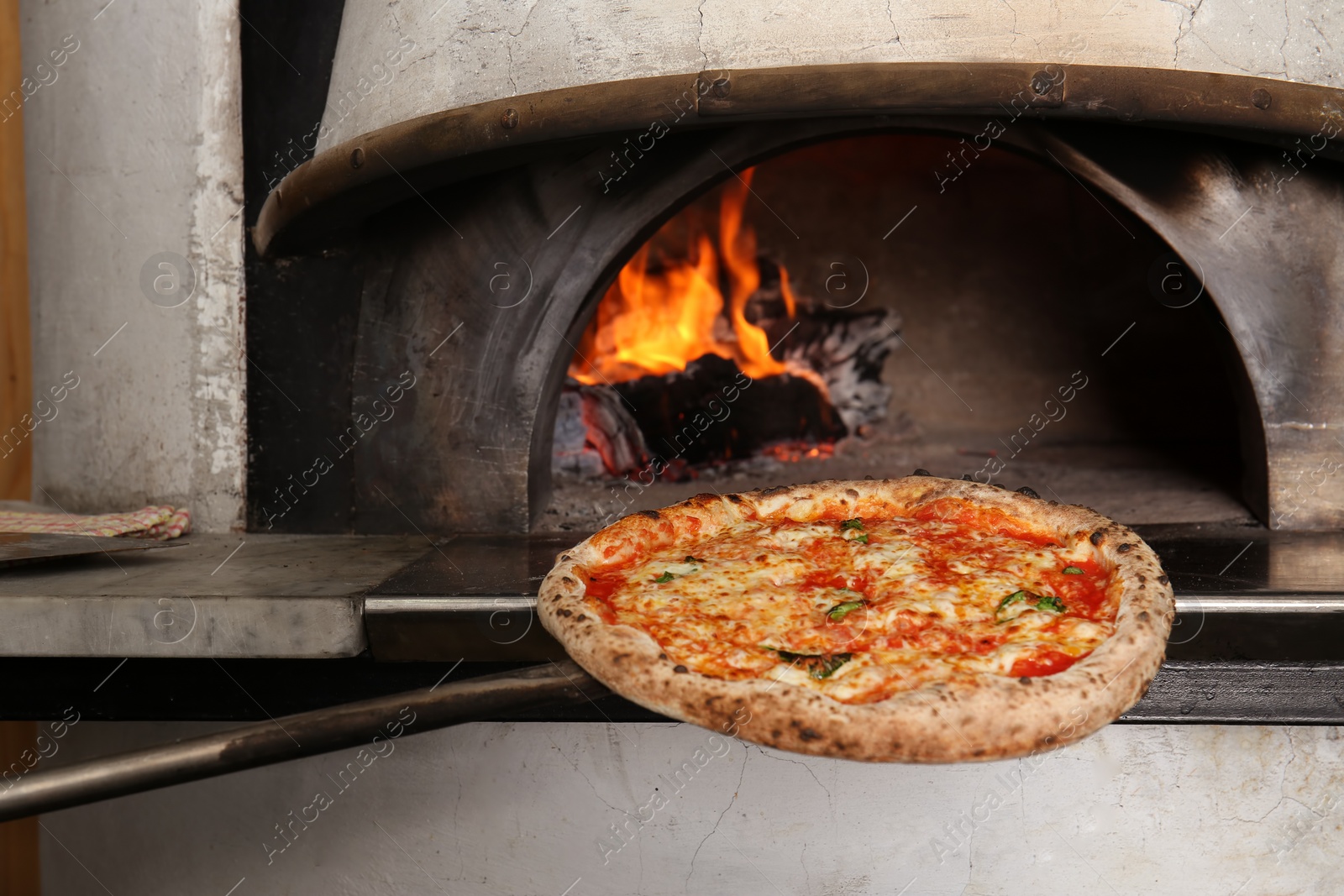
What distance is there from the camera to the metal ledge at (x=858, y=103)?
176 centimetres

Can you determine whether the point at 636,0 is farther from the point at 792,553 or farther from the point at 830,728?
the point at 830,728

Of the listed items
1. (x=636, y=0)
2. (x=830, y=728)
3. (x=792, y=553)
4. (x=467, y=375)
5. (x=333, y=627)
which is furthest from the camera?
(x=467, y=375)

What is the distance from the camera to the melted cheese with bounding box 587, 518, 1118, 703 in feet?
4.27

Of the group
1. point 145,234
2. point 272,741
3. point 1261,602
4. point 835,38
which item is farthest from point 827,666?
point 145,234

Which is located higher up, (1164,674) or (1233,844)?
(1164,674)

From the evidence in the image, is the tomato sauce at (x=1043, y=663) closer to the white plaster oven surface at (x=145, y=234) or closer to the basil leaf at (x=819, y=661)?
the basil leaf at (x=819, y=661)

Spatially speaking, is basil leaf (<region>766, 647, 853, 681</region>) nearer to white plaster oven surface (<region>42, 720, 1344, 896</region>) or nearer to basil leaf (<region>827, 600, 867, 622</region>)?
basil leaf (<region>827, 600, 867, 622</region>)

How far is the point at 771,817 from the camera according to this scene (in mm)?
2156

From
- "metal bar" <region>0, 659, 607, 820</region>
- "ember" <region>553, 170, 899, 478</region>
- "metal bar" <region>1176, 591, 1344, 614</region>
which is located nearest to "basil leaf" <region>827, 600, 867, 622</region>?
"metal bar" <region>0, 659, 607, 820</region>

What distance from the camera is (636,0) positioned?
1.99 m

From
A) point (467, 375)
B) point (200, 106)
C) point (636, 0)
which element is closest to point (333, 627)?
point (467, 375)

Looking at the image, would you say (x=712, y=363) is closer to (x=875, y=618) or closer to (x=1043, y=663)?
(x=875, y=618)

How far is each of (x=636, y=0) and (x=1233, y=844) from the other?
2231 mm

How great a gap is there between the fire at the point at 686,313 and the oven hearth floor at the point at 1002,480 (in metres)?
0.46
